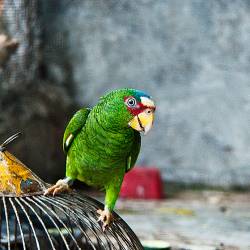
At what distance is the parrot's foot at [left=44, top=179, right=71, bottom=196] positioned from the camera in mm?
2807

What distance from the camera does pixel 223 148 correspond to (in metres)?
6.66

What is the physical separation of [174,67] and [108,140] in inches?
155

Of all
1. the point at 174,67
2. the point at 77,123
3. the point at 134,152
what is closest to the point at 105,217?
the point at 134,152

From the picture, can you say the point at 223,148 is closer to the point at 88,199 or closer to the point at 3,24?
the point at 3,24

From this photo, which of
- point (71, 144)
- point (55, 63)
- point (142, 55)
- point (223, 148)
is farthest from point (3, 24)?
point (71, 144)

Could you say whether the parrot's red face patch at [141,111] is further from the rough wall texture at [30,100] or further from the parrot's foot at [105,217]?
the rough wall texture at [30,100]

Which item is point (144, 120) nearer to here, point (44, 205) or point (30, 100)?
point (44, 205)

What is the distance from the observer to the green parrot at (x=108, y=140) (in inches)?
107

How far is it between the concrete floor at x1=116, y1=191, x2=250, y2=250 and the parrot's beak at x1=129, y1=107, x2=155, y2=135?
1.52 metres

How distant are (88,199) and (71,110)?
157 inches

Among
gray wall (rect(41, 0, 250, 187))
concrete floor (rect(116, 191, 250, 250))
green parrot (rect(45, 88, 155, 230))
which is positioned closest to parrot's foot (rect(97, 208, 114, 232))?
green parrot (rect(45, 88, 155, 230))

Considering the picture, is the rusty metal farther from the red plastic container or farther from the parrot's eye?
the red plastic container

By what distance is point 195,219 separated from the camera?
18.5 feet

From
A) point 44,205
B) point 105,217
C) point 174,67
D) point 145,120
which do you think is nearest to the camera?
point 145,120
